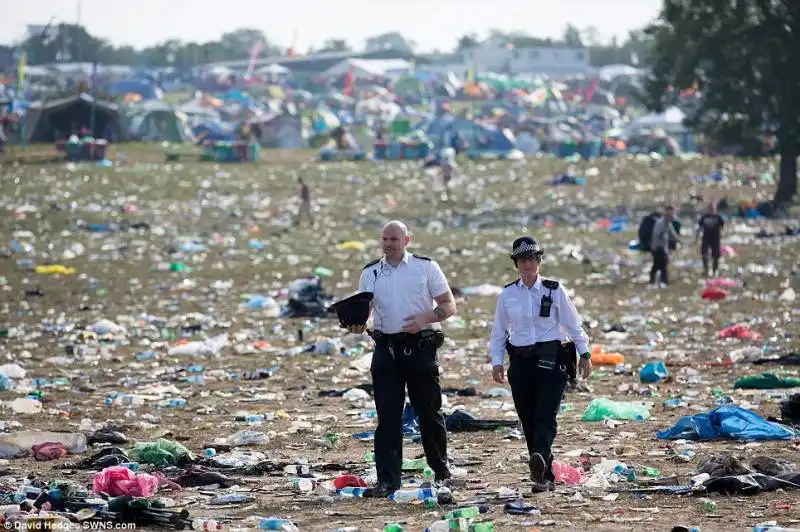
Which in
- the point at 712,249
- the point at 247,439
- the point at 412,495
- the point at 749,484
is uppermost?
the point at 712,249

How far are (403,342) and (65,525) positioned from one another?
2195 millimetres

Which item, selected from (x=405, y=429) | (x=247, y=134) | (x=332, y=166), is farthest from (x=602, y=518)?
(x=247, y=134)

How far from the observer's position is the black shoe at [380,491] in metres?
7.98

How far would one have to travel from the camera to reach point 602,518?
23.5 ft

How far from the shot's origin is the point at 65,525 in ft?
22.4

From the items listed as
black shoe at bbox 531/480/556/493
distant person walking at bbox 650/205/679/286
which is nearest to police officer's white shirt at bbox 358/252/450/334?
black shoe at bbox 531/480/556/493

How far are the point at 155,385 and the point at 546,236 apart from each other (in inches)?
673

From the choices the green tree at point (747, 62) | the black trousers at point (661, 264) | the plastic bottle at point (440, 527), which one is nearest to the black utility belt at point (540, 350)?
the plastic bottle at point (440, 527)

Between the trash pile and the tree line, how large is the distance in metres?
89.6

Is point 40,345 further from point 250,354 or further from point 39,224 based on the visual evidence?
point 39,224

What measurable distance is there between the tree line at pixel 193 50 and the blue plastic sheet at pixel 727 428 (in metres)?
109

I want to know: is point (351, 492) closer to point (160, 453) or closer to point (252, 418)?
point (160, 453)

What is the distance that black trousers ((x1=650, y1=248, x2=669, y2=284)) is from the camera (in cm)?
2167

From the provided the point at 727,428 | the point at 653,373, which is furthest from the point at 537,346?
the point at 653,373
